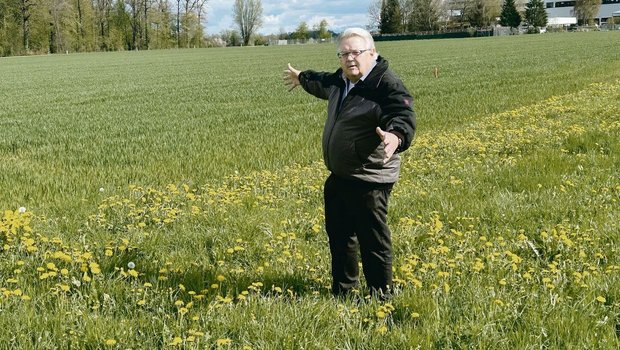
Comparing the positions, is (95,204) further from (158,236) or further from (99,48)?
(99,48)

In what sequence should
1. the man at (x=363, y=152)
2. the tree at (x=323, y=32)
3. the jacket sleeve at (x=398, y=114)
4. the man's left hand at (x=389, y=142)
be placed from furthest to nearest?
the tree at (x=323, y=32), the man at (x=363, y=152), the jacket sleeve at (x=398, y=114), the man's left hand at (x=389, y=142)

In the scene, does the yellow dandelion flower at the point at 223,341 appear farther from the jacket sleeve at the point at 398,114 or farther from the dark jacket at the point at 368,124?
the jacket sleeve at the point at 398,114

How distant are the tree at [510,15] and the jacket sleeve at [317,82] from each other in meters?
117

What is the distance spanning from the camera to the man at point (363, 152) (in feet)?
11.0

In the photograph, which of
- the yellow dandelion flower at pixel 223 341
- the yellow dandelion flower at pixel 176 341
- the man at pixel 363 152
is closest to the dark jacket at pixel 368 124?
the man at pixel 363 152

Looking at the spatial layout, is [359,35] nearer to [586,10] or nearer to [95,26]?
[95,26]

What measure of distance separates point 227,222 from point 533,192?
347cm

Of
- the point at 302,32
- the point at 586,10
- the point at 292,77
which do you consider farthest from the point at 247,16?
the point at 292,77

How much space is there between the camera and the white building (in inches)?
5344

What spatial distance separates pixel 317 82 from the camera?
13.6ft

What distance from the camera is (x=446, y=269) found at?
4281 millimetres

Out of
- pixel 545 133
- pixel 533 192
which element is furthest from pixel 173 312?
pixel 545 133

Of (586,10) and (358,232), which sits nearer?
(358,232)

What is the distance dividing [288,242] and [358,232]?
47.9 inches
